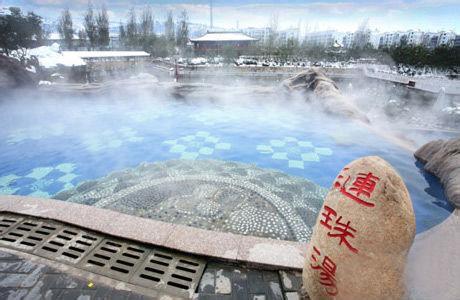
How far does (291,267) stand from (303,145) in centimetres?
772

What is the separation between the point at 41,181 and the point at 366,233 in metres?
8.45

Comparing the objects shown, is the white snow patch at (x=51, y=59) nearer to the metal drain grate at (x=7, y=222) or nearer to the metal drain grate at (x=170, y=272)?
the metal drain grate at (x=7, y=222)

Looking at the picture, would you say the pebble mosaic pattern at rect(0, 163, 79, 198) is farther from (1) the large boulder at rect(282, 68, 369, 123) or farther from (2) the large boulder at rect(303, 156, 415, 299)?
(1) the large boulder at rect(282, 68, 369, 123)

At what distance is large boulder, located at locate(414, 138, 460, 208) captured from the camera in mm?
6244

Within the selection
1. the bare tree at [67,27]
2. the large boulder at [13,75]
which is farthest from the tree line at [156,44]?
the large boulder at [13,75]

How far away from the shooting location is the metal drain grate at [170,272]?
287cm

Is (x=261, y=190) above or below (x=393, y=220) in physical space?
below

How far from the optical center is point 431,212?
6.30 metres

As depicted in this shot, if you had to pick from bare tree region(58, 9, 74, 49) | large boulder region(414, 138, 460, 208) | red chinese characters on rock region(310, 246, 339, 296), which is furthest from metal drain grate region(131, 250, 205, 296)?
bare tree region(58, 9, 74, 49)

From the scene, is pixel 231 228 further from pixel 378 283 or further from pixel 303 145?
pixel 303 145

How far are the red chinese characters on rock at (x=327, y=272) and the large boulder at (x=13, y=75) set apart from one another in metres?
18.4

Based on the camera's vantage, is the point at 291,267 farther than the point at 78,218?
No

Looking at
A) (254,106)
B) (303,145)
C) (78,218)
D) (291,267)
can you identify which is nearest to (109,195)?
(78,218)

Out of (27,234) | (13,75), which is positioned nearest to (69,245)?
(27,234)
